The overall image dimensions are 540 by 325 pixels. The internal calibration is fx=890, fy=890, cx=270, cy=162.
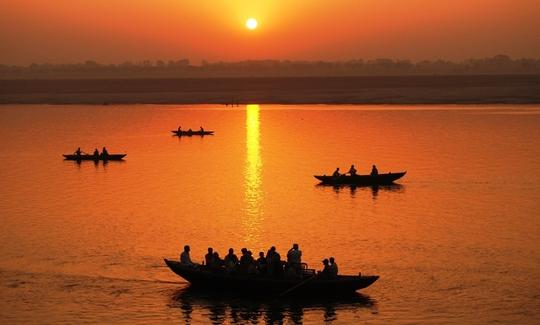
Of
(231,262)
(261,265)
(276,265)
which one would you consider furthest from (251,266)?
(276,265)

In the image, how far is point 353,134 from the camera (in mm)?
95312

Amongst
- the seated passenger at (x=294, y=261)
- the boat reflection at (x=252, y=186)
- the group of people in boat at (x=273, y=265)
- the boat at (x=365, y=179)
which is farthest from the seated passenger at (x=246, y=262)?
the boat at (x=365, y=179)

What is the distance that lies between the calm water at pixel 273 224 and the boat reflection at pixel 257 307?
9 cm

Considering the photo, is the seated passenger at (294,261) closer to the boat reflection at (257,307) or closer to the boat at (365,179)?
the boat reflection at (257,307)

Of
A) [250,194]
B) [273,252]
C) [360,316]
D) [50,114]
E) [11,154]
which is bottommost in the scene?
[360,316]

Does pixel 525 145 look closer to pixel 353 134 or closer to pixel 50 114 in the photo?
pixel 353 134

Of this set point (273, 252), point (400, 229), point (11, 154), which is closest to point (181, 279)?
point (273, 252)

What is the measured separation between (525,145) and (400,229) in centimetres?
4299

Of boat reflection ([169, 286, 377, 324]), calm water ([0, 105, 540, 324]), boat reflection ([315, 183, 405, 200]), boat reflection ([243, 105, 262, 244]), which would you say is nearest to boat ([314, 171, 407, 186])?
boat reflection ([315, 183, 405, 200])

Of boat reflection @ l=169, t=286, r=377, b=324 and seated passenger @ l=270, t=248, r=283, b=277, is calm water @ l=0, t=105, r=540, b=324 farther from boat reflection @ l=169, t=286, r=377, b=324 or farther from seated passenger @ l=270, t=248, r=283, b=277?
seated passenger @ l=270, t=248, r=283, b=277

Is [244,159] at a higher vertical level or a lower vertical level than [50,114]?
lower

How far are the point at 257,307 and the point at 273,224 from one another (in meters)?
14.1

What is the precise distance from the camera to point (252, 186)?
56.8 metres

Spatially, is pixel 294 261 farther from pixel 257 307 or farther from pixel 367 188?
pixel 367 188
